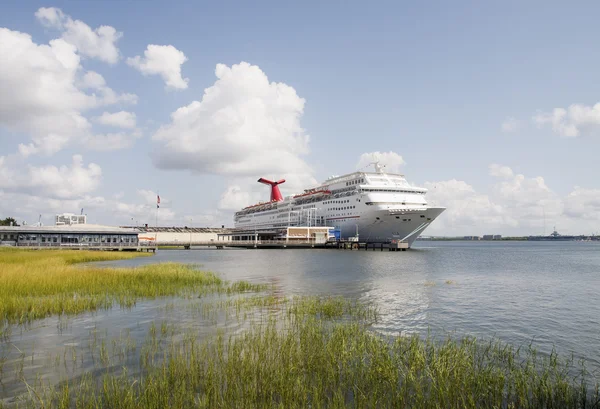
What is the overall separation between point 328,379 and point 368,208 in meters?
73.8

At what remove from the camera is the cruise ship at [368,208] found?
77.4 meters

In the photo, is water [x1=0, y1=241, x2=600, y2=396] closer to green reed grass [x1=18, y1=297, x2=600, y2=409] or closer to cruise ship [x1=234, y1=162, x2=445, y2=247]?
green reed grass [x1=18, y1=297, x2=600, y2=409]

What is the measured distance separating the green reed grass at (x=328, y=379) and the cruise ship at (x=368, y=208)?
65008 millimetres

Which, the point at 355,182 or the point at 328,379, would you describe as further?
the point at 355,182

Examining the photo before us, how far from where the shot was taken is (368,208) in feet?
265

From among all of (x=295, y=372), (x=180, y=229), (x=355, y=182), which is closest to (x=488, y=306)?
(x=295, y=372)

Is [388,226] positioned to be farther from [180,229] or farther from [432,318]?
[180,229]

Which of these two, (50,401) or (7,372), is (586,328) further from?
(7,372)

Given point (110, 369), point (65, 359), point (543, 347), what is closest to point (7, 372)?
point (65, 359)

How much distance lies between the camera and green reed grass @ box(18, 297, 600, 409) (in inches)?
294

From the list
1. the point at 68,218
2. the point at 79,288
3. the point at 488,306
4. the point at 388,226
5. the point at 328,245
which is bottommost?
the point at 488,306

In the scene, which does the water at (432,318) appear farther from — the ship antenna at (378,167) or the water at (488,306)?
the ship antenna at (378,167)

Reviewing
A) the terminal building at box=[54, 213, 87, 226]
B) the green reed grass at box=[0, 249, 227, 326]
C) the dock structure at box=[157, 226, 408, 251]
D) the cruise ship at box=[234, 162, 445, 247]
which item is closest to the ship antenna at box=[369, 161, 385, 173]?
the cruise ship at box=[234, 162, 445, 247]

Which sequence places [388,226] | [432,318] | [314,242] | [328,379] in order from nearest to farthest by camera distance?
[328,379] < [432,318] < [388,226] < [314,242]
